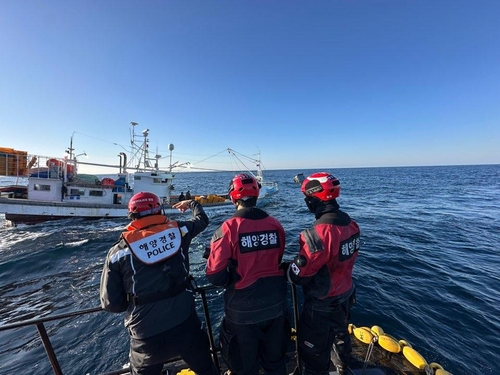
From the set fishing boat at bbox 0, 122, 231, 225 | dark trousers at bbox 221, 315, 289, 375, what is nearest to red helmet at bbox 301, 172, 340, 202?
dark trousers at bbox 221, 315, 289, 375

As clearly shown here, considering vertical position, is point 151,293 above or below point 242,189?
below

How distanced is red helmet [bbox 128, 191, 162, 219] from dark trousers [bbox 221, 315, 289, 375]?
159 cm

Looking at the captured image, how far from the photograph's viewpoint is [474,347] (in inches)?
227

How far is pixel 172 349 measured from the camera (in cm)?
243

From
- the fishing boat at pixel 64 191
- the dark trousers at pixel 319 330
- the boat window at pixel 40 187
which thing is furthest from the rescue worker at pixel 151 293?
the boat window at pixel 40 187

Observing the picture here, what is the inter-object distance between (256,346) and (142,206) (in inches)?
82.7

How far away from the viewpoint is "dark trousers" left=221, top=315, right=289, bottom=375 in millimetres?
2494

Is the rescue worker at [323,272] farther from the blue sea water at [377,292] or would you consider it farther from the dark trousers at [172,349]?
the blue sea water at [377,292]

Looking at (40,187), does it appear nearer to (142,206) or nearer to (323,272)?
(142,206)

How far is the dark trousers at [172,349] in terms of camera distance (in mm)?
2373

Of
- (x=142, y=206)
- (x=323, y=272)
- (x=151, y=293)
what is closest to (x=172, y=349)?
(x=151, y=293)

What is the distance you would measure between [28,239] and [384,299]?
2343 cm

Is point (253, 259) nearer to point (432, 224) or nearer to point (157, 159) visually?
point (432, 224)

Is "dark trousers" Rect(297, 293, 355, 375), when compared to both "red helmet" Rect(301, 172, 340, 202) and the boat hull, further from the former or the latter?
the boat hull
